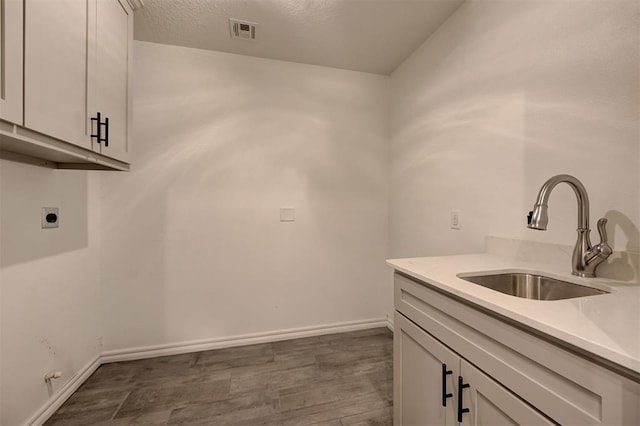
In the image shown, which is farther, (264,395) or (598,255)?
(264,395)

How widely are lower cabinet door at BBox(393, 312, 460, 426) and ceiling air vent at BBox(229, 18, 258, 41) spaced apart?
2.12m

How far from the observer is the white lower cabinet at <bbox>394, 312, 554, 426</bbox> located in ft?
2.45

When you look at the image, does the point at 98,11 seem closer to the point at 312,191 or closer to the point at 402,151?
the point at 312,191

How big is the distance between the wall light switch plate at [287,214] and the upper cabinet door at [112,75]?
1.18 metres

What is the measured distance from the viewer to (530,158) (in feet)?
4.43

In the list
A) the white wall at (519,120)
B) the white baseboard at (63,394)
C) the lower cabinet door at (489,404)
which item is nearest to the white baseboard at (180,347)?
the white baseboard at (63,394)

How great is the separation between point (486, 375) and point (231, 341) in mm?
2009

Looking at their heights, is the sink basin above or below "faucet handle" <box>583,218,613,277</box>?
below

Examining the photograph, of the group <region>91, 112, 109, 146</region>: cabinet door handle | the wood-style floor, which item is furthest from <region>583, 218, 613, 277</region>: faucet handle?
<region>91, 112, 109, 146</region>: cabinet door handle

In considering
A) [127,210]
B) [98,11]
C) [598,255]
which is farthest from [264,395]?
[98,11]

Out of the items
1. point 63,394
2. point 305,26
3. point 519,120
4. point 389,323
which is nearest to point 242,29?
point 305,26

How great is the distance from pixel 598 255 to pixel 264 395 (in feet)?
5.94

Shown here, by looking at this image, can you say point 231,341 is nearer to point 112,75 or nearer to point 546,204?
point 112,75

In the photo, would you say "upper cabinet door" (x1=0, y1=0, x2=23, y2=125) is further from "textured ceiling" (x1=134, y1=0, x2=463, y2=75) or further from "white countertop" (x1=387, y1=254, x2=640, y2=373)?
"white countertop" (x1=387, y1=254, x2=640, y2=373)
